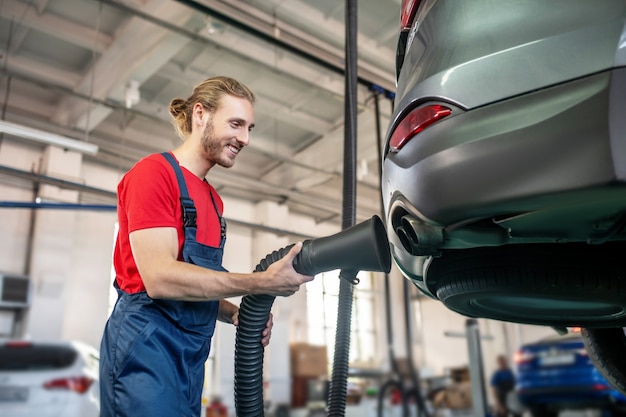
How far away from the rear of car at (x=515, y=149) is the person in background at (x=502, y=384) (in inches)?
212

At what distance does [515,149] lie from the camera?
2.66 feet

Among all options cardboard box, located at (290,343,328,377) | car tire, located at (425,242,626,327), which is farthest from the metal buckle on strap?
cardboard box, located at (290,343,328,377)

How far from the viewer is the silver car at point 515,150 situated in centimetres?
77

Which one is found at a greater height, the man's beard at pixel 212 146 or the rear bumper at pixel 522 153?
the man's beard at pixel 212 146

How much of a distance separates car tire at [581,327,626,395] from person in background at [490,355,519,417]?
464 cm

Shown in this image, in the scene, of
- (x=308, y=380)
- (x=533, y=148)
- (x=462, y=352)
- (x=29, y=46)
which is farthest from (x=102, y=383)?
(x=462, y=352)

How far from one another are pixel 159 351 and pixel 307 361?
7.45 metres

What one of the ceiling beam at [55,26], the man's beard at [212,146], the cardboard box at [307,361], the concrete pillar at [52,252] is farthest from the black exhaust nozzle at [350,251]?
the cardboard box at [307,361]

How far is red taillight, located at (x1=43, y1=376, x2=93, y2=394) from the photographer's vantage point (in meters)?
4.46

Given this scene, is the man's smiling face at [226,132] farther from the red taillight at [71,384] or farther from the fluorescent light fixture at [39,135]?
the red taillight at [71,384]

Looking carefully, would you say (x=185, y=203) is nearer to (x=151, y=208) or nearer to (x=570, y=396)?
(x=151, y=208)

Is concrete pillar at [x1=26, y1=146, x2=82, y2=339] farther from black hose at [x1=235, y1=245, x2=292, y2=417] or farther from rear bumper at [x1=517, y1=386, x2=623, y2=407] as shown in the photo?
black hose at [x1=235, y1=245, x2=292, y2=417]

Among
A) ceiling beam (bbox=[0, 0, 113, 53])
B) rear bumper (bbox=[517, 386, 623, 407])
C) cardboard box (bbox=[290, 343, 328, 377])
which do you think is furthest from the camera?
cardboard box (bbox=[290, 343, 328, 377])

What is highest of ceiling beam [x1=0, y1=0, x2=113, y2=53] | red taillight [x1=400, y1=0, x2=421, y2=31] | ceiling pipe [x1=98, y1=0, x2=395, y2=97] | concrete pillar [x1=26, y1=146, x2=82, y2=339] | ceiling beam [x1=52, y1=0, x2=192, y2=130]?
ceiling beam [x1=0, y1=0, x2=113, y2=53]
